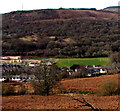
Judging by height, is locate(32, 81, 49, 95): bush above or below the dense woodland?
below

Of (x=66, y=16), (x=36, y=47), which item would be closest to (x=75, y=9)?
(x=66, y=16)

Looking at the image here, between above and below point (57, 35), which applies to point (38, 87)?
below

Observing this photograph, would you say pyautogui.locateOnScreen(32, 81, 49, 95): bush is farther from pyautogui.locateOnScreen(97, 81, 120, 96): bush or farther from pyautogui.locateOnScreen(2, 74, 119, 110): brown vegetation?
pyautogui.locateOnScreen(97, 81, 120, 96): bush

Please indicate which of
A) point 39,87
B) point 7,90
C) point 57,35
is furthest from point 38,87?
point 57,35

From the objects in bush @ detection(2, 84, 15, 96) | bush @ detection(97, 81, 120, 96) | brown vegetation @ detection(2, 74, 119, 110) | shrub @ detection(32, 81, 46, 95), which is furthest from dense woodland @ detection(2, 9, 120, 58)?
brown vegetation @ detection(2, 74, 119, 110)

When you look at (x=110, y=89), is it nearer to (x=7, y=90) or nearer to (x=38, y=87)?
(x=38, y=87)

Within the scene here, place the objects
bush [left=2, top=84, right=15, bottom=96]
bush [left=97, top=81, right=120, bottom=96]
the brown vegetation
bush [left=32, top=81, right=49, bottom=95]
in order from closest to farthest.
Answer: the brown vegetation
bush [left=97, top=81, right=120, bottom=96]
bush [left=32, top=81, right=49, bottom=95]
bush [left=2, top=84, right=15, bottom=96]

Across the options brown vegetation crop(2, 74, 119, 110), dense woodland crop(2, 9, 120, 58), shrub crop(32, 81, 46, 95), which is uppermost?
dense woodland crop(2, 9, 120, 58)

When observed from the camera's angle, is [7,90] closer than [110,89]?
No

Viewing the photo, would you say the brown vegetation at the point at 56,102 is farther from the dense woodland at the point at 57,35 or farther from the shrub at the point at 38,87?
the dense woodland at the point at 57,35
